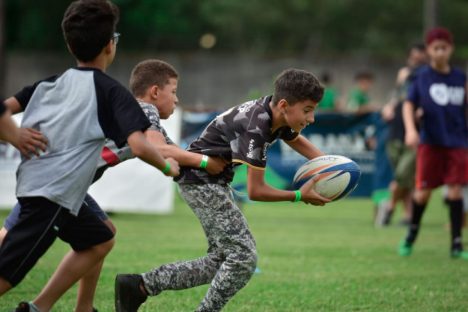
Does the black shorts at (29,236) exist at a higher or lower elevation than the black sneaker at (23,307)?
higher

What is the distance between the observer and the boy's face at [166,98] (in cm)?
563

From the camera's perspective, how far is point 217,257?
5504 millimetres

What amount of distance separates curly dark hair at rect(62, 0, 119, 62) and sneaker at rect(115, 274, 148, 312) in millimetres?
1482

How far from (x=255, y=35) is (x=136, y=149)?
4418 cm

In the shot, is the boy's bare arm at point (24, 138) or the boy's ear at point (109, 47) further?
the boy's ear at point (109, 47)

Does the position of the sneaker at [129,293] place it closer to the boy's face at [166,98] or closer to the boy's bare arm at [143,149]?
the boy's face at [166,98]

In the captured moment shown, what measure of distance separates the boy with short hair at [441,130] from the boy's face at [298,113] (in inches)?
160

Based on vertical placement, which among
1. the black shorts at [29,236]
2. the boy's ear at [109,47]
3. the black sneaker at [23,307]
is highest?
the boy's ear at [109,47]

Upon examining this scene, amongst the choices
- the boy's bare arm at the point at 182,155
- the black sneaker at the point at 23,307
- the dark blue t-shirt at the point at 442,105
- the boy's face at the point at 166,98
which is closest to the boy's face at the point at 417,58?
the dark blue t-shirt at the point at 442,105

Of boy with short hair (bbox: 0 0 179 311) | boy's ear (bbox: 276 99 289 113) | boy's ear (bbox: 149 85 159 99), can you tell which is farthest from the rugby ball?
boy with short hair (bbox: 0 0 179 311)

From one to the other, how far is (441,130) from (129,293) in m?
4.69

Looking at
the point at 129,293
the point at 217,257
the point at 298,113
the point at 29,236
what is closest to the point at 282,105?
the point at 298,113

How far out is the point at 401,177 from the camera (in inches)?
510

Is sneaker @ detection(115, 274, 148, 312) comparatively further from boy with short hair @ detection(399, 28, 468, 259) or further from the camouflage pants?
boy with short hair @ detection(399, 28, 468, 259)
